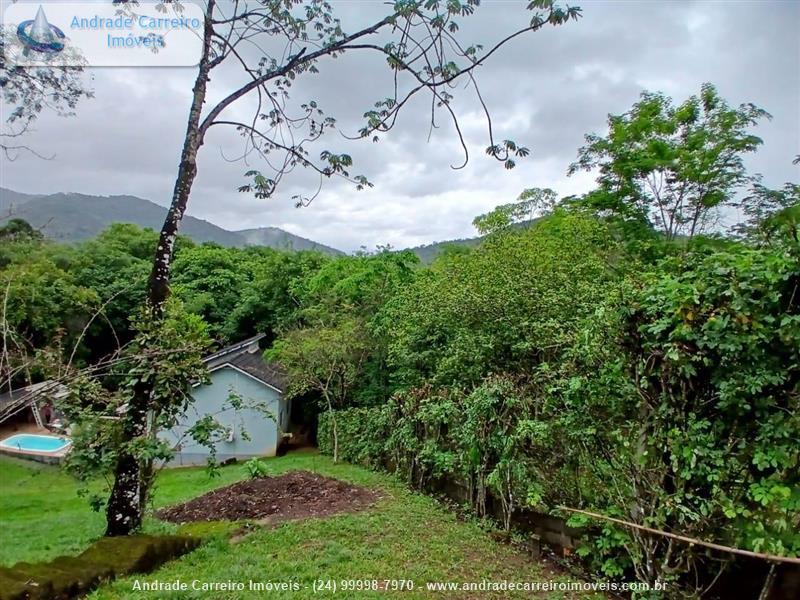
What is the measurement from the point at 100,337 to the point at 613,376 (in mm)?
21190

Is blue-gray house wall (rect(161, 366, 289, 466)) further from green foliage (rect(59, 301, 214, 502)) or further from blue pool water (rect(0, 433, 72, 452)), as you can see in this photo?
green foliage (rect(59, 301, 214, 502))

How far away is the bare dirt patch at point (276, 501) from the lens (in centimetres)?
595

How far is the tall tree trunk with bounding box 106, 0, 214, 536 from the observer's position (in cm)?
457

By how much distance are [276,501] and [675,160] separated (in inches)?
522

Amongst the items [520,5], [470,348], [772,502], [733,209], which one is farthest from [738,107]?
[772,502]

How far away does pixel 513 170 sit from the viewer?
357 cm

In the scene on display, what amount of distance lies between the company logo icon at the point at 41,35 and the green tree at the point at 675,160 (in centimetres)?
1321

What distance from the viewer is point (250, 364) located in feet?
52.4

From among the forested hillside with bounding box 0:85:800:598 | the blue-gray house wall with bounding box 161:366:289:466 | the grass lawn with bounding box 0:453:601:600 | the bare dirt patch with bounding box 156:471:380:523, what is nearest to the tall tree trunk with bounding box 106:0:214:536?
the forested hillside with bounding box 0:85:800:598

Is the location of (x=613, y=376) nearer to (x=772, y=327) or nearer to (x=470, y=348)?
(x=772, y=327)

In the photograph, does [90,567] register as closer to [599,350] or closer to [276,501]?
[276,501]

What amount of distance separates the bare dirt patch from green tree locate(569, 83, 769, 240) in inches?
442

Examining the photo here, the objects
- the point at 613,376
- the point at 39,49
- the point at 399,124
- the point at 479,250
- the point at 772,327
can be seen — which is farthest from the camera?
the point at 479,250
